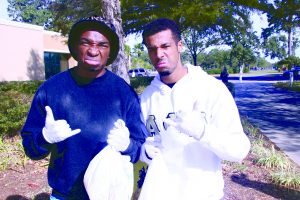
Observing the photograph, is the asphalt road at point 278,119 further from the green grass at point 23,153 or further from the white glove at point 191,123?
the white glove at point 191,123

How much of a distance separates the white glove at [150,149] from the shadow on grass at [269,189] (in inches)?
112

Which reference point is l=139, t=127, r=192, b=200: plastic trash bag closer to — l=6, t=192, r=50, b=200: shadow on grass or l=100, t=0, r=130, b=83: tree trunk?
l=6, t=192, r=50, b=200: shadow on grass

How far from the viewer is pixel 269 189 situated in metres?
4.42

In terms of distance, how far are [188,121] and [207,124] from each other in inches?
4.6

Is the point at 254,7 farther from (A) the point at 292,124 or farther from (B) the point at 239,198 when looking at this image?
(B) the point at 239,198

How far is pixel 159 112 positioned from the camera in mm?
2035

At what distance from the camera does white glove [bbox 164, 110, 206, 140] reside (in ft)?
5.73

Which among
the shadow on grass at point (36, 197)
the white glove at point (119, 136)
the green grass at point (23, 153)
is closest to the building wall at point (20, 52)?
the green grass at point (23, 153)

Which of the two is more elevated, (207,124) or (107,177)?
(207,124)

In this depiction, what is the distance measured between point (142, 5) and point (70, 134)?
35.6 feet

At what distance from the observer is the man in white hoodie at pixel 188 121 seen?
1.78 metres

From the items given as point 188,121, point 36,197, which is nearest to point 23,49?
point 36,197

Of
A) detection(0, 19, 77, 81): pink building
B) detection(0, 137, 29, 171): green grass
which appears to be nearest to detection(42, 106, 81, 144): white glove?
detection(0, 137, 29, 171): green grass

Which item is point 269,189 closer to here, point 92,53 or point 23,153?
point 92,53
